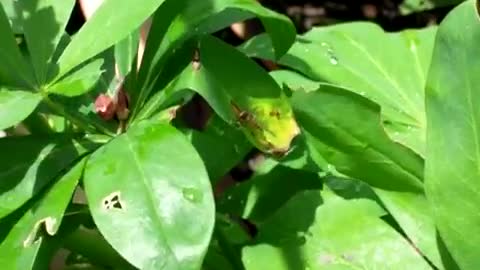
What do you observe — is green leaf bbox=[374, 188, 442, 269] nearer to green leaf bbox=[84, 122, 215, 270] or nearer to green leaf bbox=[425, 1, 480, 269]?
green leaf bbox=[425, 1, 480, 269]

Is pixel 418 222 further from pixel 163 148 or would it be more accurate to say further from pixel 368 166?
pixel 163 148

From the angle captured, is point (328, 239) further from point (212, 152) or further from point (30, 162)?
point (30, 162)

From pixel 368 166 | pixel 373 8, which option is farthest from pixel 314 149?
pixel 373 8

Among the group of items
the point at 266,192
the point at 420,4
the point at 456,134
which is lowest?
the point at 420,4

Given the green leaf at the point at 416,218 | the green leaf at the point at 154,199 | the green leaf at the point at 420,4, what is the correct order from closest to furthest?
the green leaf at the point at 154,199
the green leaf at the point at 416,218
the green leaf at the point at 420,4

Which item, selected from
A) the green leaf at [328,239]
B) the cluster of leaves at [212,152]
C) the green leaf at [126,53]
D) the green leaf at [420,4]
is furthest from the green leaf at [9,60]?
the green leaf at [420,4]

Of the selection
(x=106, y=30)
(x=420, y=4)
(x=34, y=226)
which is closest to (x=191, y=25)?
(x=106, y=30)

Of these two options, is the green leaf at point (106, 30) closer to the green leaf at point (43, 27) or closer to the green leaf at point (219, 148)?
the green leaf at point (43, 27)
